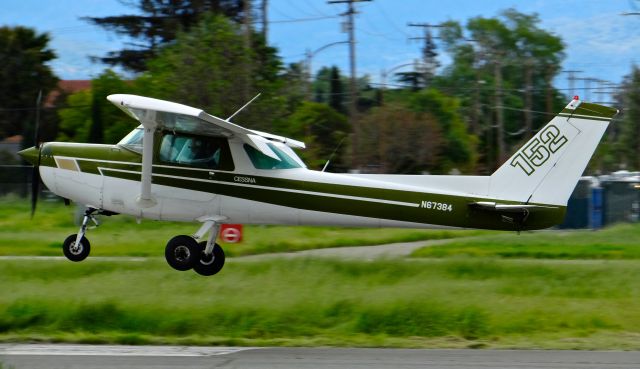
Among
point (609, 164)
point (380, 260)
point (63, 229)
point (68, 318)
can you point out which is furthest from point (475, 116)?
point (68, 318)

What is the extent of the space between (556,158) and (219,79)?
1973cm

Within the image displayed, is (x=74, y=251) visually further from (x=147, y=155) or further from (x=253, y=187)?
(x=253, y=187)

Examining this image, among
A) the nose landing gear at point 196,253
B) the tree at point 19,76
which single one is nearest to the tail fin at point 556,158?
the nose landing gear at point 196,253

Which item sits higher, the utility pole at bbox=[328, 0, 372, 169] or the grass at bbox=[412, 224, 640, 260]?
the utility pole at bbox=[328, 0, 372, 169]

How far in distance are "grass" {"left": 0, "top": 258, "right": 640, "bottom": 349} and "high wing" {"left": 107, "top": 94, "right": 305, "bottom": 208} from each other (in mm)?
1973

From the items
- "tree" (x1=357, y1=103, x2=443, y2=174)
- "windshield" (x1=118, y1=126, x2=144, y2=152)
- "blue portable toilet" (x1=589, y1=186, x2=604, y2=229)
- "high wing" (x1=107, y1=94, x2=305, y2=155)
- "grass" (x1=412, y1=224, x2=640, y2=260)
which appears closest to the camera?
"high wing" (x1=107, y1=94, x2=305, y2=155)

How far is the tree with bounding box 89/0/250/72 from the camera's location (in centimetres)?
6216

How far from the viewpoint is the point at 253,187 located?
16.5 m

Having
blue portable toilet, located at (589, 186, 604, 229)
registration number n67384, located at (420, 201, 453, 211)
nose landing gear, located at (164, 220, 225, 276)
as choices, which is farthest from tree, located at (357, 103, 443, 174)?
registration number n67384, located at (420, 201, 453, 211)

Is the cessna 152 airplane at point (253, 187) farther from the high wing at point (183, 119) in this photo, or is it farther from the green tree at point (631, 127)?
the green tree at point (631, 127)

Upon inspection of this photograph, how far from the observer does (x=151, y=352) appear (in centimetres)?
1398

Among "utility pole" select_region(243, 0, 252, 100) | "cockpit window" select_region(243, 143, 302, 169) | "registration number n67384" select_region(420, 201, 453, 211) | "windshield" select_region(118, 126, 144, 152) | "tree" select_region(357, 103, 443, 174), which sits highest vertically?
"utility pole" select_region(243, 0, 252, 100)

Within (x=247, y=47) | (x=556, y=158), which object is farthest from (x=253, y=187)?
(x=247, y=47)

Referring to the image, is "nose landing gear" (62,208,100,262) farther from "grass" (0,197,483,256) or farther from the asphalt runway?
"grass" (0,197,483,256)
